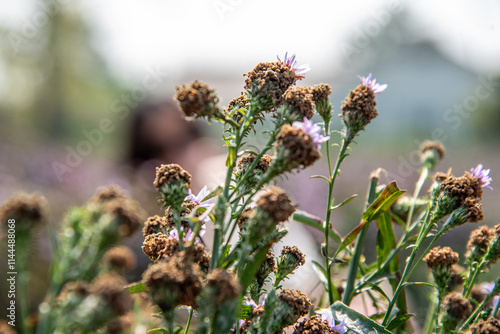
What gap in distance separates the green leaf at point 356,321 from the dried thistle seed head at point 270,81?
0.86 ft

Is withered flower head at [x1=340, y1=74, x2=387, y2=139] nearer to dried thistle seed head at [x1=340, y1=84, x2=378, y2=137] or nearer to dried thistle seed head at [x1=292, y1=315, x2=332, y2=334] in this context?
dried thistle seed head at [x1=340, y1=84, x2=378, y2=137]

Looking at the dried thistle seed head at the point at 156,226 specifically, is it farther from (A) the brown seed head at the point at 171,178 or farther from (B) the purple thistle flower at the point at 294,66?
(B) the purple thistle flower at the point at 294,66

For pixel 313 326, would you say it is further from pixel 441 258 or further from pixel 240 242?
pixel 441 258

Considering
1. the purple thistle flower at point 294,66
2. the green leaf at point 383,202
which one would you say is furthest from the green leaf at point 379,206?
the purple thistle flower at point 294,66

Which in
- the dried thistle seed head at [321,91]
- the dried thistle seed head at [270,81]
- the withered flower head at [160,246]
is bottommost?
the withered flower head at [160,246]

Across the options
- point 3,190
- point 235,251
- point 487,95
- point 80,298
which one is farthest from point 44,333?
point 487,95

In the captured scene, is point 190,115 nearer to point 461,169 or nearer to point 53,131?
point 461,169

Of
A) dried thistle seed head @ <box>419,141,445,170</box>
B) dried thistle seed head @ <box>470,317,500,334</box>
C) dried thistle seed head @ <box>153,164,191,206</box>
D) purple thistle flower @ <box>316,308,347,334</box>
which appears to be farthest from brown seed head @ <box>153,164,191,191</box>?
dried thistle seed head @ <box>419,141,445,170</box>

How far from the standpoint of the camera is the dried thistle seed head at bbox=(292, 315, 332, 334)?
506 millimetres

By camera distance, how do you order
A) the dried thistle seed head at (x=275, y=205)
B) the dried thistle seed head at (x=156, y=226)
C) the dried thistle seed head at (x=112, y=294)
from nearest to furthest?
the dried thistle seed head at (x=112, y=294) → the dried thistle seed head at (x=275, y=205) → the dried thistle seed head at (x=156, y=226)

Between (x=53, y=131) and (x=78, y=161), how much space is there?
13213mm

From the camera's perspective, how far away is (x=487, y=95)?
51.8ft

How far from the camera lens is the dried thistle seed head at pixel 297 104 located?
549 millimetres

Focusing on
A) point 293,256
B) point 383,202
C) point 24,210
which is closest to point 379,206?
point 383,202
